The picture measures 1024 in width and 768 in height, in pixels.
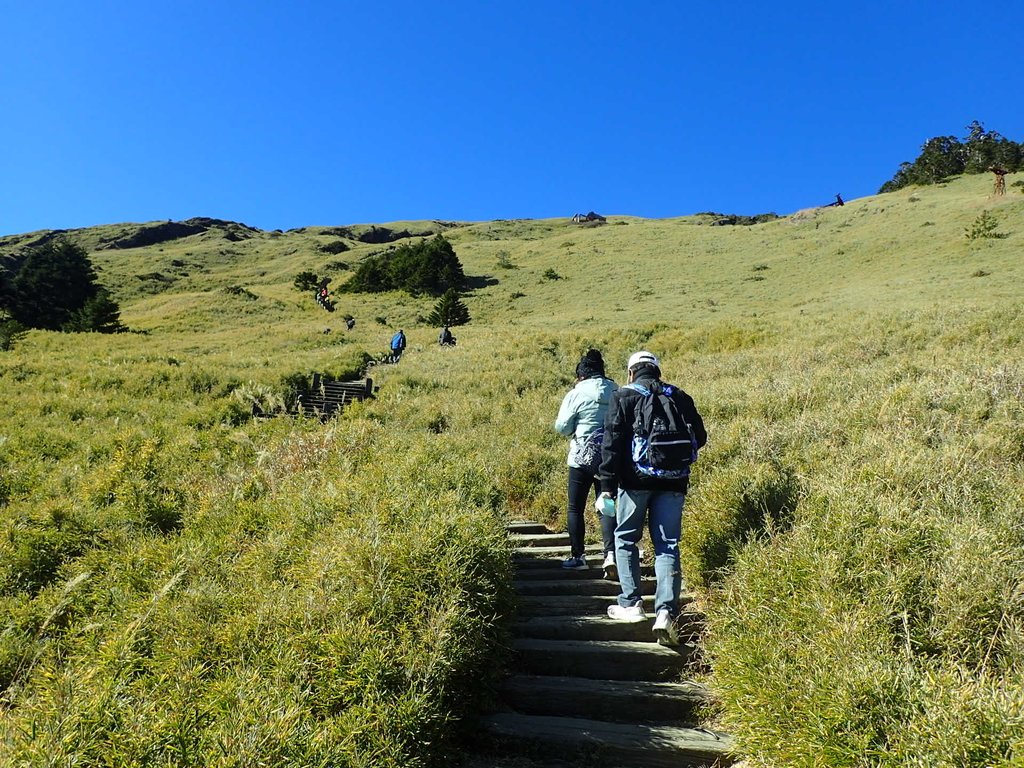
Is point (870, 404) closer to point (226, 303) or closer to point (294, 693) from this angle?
point (294, 693)

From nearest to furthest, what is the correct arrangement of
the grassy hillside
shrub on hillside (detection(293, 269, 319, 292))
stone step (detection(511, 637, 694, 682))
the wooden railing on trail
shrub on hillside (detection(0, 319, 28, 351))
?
the grassy hillside < stone step (detection(511, 637, 694, 682)) < the wooden railing on trail < shrub on hillside (detection(0, 319, 28, 351)) < shrub on hillside (detection(293, 269, 319, 292))

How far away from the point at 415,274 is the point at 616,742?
2036 inches

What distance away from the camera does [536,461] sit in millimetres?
9008

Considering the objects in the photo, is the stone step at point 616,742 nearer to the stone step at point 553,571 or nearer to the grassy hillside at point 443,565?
the grassy hillside at point 443,565

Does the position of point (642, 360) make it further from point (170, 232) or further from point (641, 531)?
point (170, 232)

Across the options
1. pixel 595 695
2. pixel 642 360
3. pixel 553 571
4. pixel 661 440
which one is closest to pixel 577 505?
pixel 553 571

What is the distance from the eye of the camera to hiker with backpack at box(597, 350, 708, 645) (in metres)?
4.32

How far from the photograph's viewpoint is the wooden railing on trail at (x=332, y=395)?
15.2 meters

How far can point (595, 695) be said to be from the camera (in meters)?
3.68

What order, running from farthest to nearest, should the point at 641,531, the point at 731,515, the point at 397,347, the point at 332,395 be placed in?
the point at 397,347 < the point at 332,395 < the point at 731,515 < the point at 641,531

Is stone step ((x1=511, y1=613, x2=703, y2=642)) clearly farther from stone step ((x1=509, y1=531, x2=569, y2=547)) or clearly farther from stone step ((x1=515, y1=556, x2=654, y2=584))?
stone step ((x1=509, y1=531, x2=569, y2=547))

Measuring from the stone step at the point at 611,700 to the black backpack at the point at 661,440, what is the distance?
1533 mm

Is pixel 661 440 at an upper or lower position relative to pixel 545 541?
upper

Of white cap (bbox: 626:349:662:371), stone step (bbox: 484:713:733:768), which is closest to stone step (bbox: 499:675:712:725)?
stone step (bbox: 484:713:733:768)
